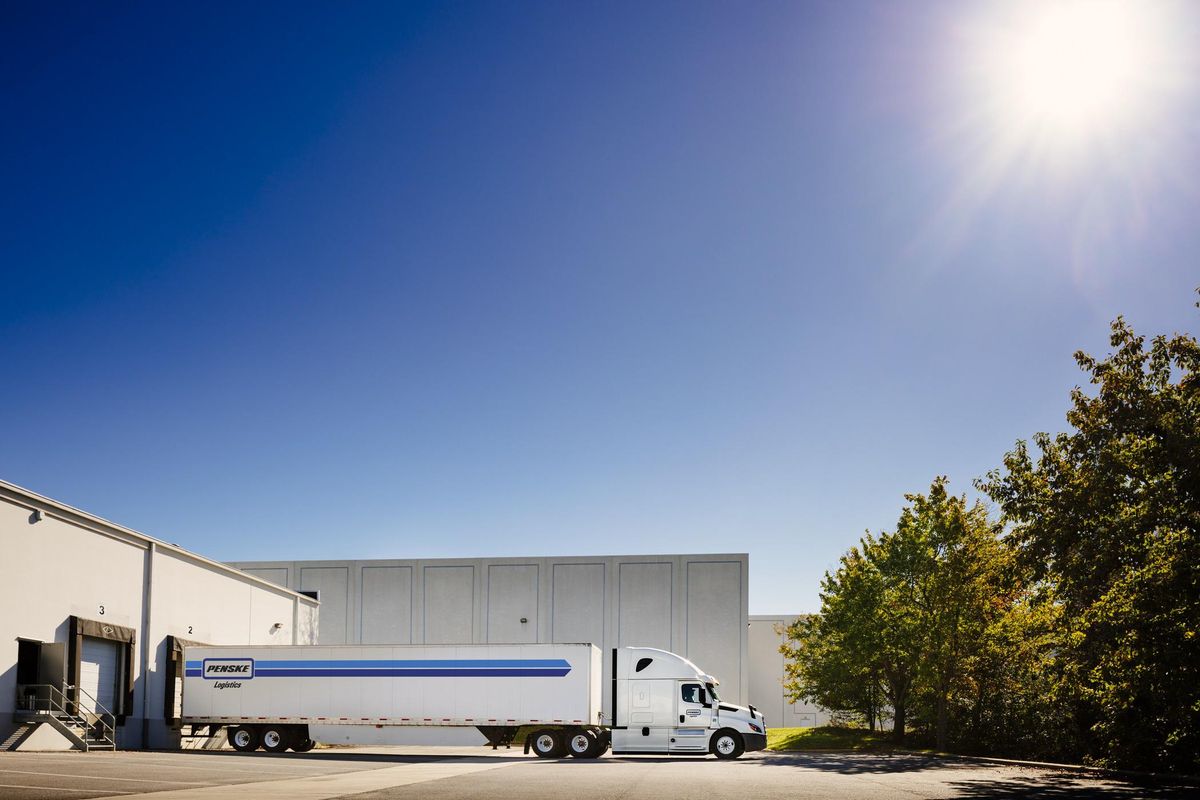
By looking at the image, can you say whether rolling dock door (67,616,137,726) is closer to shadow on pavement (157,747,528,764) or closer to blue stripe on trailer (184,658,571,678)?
shadow on pavement (157,747,528,764)

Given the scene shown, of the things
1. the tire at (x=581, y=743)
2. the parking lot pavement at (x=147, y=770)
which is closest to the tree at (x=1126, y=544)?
the tire at (x=581, y=743)

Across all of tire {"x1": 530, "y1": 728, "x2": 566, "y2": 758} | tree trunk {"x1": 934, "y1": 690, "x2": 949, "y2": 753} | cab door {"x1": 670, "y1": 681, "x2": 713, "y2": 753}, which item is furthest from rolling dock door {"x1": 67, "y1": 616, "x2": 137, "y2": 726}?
tree trunk {"x1": 934, "y1": 690, "x2": 949, "y2": 753}

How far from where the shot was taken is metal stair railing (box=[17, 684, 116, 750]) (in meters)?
29.9

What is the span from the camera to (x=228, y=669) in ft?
113

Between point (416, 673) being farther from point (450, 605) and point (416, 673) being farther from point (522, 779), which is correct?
point (450, 605)

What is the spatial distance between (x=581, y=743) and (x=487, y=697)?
10.7ft

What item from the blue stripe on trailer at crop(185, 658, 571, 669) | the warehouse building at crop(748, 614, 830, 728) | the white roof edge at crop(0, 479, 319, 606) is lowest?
the warehouse building at crop(748, 614, 830, 728)

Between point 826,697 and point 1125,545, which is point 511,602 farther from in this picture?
point 1125,545

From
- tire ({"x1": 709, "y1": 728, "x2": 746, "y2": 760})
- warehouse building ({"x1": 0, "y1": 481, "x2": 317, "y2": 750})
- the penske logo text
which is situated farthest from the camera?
the penske logo text

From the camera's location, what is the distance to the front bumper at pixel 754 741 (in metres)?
33.5

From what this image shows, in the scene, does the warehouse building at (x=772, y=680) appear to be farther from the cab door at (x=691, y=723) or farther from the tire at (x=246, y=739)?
the tire at (x=246, y=739)

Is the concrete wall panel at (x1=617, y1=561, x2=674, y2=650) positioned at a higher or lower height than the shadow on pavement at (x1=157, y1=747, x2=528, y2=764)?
higher

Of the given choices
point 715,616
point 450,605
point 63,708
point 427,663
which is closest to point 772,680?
point 715,616

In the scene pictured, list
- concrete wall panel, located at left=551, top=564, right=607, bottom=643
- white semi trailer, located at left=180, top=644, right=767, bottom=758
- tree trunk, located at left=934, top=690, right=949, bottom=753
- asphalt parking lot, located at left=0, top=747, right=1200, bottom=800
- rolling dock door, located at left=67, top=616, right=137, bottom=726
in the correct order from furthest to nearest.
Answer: concrete wall panel, located at left=551, top=564, right=607, bottom=643, tree trunk, located at left=934, top=690, right=949, bottom=753, white semi trailer, located at left=180, top=644, right=767, bottom=758, rolling dock door, located at left=67, top=616, right=137, bottom=726, asphalt parking lot, located at left=0, top=747, right=1200, bottom=800
